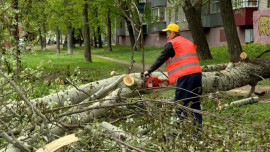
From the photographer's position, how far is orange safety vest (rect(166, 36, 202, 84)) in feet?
21.9

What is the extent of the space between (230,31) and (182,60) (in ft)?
29.9

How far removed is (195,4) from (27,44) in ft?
43.4

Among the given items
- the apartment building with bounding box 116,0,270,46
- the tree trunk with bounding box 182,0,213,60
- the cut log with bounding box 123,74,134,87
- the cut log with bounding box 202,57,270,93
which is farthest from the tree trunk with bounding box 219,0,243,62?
the cut log with bounding box 123,74,134,87

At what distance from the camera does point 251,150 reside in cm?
393

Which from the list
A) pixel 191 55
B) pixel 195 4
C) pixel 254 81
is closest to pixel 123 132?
pixel 191 55

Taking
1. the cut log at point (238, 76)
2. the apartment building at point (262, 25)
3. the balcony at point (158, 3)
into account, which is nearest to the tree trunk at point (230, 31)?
the cut log at point (238, 76)

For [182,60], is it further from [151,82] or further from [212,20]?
[212,20]

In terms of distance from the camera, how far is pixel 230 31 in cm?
1531

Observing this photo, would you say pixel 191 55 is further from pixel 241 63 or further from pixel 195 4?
pixel 195 4

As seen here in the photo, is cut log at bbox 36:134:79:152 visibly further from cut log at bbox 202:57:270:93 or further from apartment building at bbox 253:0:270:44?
apartment building at bbox 253:0:270:44

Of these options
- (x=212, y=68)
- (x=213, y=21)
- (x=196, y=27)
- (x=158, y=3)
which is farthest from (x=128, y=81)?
(x=158, y=3)

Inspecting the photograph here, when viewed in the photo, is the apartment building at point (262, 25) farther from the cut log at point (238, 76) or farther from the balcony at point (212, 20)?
the cut log at point (238, 76)

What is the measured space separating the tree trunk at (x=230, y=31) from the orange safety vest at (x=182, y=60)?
8.48 metres

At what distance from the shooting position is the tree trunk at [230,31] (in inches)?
588
